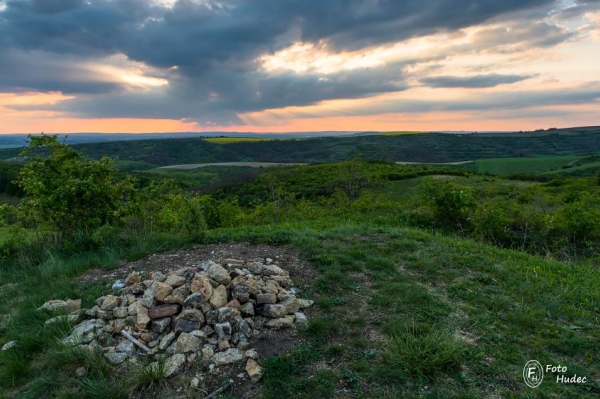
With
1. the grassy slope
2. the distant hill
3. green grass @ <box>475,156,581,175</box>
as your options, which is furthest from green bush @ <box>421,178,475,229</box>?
the distant hill

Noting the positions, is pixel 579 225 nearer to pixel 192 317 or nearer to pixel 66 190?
pixel 192 317

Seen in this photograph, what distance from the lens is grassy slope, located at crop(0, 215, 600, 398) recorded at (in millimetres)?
3354

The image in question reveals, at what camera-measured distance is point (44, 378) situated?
352 centimetres

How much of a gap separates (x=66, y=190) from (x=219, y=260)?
373 cm

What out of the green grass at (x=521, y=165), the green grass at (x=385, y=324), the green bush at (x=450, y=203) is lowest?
the green grass at (x=521, y=165)

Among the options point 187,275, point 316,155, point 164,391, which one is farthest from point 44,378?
point 316,155

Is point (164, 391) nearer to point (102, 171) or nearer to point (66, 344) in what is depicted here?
point (66, 344)

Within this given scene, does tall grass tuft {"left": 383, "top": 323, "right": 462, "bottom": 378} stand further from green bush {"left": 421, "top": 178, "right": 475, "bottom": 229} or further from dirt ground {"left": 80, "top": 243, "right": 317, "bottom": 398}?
green bush {"left": 421, "top": 178, "right": 475, "bottom": 229}

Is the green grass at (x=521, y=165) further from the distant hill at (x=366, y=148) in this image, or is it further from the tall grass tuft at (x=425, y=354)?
the tall grass tuft at (x=425, y=354)

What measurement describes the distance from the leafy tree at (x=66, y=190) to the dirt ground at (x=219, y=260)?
6.95ft

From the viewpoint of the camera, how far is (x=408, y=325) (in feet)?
13.4

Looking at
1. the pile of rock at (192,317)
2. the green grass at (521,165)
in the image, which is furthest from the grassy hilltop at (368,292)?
the green grass at (521,165)

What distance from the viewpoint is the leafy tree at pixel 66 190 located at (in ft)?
23.1

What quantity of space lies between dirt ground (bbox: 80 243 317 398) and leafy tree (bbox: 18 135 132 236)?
6.95ft
